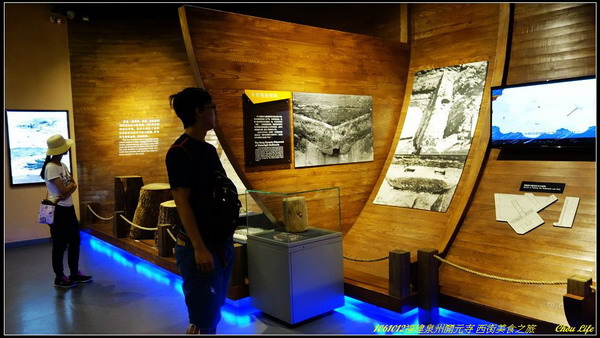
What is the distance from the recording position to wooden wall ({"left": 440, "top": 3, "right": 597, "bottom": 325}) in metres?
3.68

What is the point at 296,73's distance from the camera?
191 inches

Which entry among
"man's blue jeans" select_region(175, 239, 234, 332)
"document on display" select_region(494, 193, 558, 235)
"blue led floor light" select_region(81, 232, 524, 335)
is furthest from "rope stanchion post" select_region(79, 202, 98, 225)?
"document on display" select_region(494, 193, 558, 235)

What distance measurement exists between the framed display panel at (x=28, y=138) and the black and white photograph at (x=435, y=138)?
17.3ft

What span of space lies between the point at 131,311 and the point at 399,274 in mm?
2434

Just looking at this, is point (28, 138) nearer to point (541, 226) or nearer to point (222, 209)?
point (222, 209)

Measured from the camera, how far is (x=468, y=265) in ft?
13.7

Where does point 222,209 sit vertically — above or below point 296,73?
below

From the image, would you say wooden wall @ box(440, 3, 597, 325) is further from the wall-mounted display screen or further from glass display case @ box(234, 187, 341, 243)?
glass display case @ box(234, 187, 341, 243)

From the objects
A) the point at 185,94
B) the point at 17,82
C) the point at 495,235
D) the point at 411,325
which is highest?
the point at 17,82

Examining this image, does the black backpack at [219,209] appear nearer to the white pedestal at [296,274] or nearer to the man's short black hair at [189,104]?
the man's short black hair at [189,104]

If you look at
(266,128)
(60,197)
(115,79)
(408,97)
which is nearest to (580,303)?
(266,128)

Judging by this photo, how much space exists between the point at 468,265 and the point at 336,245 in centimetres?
129

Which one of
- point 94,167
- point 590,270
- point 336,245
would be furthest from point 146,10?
point 590,270

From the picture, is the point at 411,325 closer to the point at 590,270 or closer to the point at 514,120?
the point at 590,270
